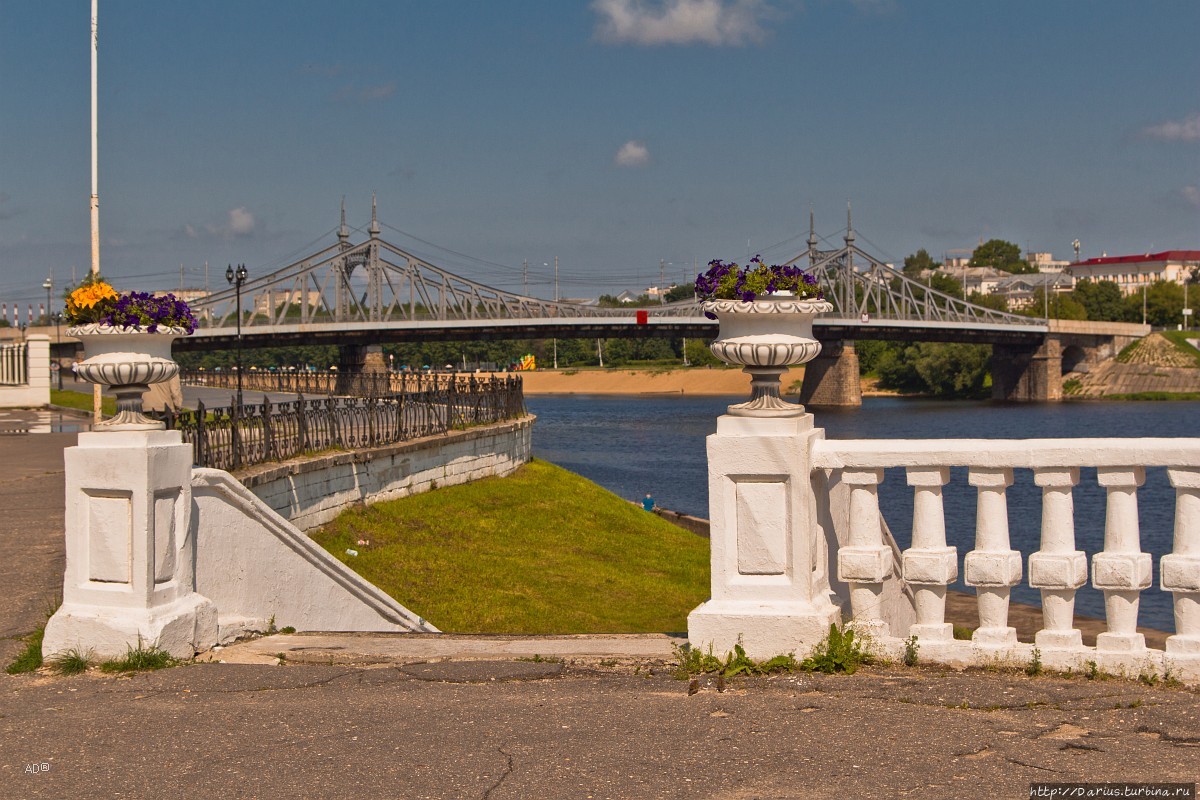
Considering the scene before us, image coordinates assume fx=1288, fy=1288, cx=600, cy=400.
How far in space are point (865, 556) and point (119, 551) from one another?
3625 mm

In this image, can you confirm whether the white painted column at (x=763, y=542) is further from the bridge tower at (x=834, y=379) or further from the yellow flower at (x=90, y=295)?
the bridge tower at (x=834, y=379)

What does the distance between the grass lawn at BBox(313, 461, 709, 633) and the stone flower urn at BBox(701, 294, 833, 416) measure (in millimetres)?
8443

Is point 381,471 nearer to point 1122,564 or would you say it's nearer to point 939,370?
point 1122,564

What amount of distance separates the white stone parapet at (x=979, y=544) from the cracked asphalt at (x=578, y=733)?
0.17 meters

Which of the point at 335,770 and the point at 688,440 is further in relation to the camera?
the point at 688,440

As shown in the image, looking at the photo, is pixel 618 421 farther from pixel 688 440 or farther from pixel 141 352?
pixel 141 352

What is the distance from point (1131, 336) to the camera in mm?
106500

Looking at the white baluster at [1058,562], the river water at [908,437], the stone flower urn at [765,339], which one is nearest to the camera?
the white baluster at [1058,562]

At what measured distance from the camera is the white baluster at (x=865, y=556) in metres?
5.59

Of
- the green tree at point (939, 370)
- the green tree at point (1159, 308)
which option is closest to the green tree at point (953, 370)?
the green tree at point (939, 370)

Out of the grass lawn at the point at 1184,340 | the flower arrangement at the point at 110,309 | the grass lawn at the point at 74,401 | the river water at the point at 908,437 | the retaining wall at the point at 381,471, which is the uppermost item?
the grass lawn at the point at 1184,340

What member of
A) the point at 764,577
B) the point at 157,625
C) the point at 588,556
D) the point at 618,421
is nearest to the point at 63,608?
the point at 157,625

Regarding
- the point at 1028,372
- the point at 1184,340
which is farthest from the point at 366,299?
the point at 1184,340

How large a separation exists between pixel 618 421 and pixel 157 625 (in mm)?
74665
